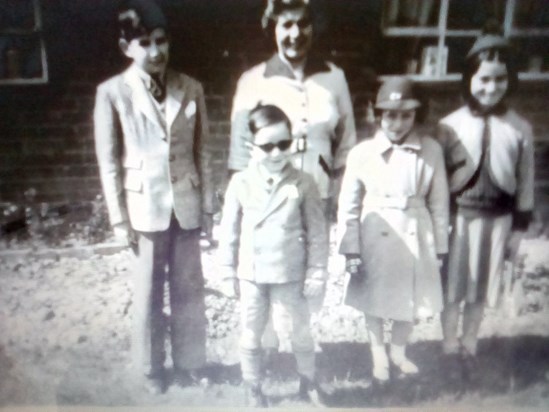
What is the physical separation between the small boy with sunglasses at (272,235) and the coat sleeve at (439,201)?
1.17 ft

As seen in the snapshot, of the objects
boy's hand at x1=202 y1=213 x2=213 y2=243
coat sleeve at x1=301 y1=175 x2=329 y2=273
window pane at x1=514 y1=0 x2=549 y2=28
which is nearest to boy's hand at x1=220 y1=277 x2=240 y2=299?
boy's hand at x1=202 y1=213 x2=213 y2=243

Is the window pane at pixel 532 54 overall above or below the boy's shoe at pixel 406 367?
above

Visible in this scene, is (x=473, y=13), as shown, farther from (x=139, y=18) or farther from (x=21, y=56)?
(x=21, y=56)

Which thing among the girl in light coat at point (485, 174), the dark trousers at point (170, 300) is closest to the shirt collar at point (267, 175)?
the dark trousers at point (170, 300)

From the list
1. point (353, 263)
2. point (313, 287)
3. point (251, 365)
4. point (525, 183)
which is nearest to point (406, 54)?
point (525, 183)

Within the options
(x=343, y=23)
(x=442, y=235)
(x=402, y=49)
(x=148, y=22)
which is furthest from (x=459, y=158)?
(x=148, y=22)

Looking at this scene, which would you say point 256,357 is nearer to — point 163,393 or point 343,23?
point 163,393

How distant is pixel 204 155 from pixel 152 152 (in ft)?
0.53

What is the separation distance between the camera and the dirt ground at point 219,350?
6.52 ft

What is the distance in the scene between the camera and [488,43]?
1.84 meters

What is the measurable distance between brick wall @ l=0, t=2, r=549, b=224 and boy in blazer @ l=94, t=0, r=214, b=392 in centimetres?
4

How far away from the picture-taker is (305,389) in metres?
2.03

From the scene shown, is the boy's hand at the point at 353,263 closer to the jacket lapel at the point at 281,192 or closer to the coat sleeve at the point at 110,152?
the jacket lapel at the point at 281,192

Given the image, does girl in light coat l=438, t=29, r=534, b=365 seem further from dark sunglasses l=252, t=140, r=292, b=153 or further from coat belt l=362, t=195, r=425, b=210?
dark sunglasses l=252, t=140, r=292, b=153
